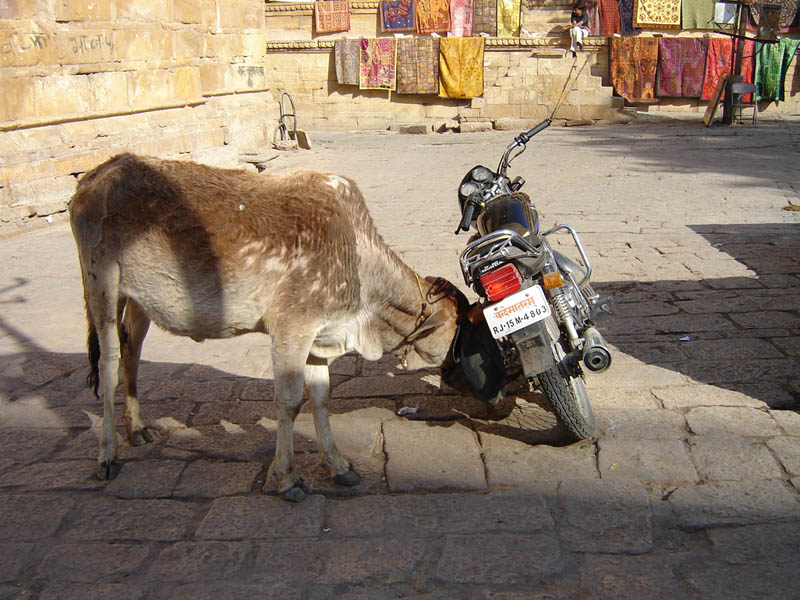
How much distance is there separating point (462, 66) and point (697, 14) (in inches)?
283

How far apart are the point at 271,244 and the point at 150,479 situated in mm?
1351

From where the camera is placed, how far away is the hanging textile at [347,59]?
24.4 meters

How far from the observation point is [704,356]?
5445 mm

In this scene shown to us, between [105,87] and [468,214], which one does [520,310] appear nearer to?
[468,214]

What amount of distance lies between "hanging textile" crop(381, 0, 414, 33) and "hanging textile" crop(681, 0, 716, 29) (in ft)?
27.1

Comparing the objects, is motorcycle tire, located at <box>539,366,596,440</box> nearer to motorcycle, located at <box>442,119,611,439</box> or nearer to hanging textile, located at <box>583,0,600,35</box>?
motorcycle, located at <box>442,119,611,439</box>

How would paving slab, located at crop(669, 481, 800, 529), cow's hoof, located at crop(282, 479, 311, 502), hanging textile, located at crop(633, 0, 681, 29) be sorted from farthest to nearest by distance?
hanging textile, located at crop(633, 0, 681, 29) < cow's hoof, located at crop(282, 479, 311, 502) < paving slab, located at crop(669, 481, 800, 529)

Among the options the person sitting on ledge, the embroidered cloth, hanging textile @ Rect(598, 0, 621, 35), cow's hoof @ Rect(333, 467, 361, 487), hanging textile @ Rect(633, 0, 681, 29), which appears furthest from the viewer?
hanging textile @ Rect(598, 0, 621, 35)

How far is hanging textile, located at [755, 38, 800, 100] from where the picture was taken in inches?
900

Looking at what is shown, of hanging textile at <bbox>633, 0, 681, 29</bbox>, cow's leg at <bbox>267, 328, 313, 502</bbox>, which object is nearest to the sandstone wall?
hanging textile at <bbox>633, 0, 681, 29</bbox>

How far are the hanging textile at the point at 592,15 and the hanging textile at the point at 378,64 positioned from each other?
588 centimetres

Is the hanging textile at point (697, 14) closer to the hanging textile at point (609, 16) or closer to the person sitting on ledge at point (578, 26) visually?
the hanging textile at point (609, 16)

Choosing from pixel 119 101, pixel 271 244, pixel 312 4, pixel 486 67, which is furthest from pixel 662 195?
pixel 312 4

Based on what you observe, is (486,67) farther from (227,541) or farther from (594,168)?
(227,541)
